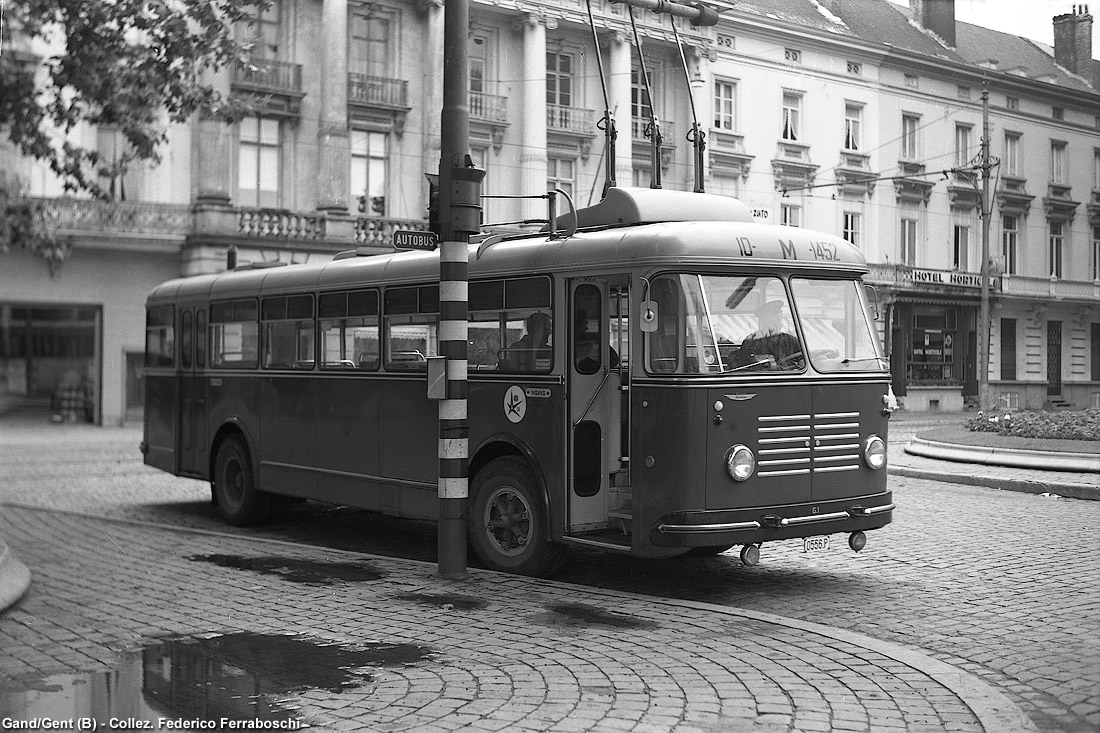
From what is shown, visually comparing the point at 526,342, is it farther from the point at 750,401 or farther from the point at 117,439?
the point at 117,439

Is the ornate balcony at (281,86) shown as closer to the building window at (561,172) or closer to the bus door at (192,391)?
the building window at (561,172)

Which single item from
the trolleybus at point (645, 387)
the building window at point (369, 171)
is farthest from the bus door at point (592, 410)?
the building window at point (369, 171)

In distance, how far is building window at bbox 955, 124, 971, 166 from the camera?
50406 mm

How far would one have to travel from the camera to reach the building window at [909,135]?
4903cm

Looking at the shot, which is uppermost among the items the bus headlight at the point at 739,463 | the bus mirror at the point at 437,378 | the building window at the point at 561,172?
the building window at the point at 561,172

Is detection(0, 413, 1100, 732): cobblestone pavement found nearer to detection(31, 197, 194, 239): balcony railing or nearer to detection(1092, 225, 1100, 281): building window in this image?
detection(31, 197, 194, 239): balcony railing

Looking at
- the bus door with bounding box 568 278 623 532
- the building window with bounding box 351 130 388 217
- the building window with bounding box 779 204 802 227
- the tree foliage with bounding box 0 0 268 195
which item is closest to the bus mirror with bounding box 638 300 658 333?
the bus door with bounding box 568 278 623 532

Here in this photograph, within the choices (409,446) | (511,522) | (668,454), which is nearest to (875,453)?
(668,454)

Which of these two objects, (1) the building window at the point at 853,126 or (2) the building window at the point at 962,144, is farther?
(2) the building window at the point at 962,144

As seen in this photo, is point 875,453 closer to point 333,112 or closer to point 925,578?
point 925,578

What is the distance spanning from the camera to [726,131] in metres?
43.2

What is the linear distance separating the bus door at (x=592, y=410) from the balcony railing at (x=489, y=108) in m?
30.5

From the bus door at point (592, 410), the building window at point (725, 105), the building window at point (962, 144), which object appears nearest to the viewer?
the bus door at point (592, 410)

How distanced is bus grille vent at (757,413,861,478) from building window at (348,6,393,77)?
99.6 feet
